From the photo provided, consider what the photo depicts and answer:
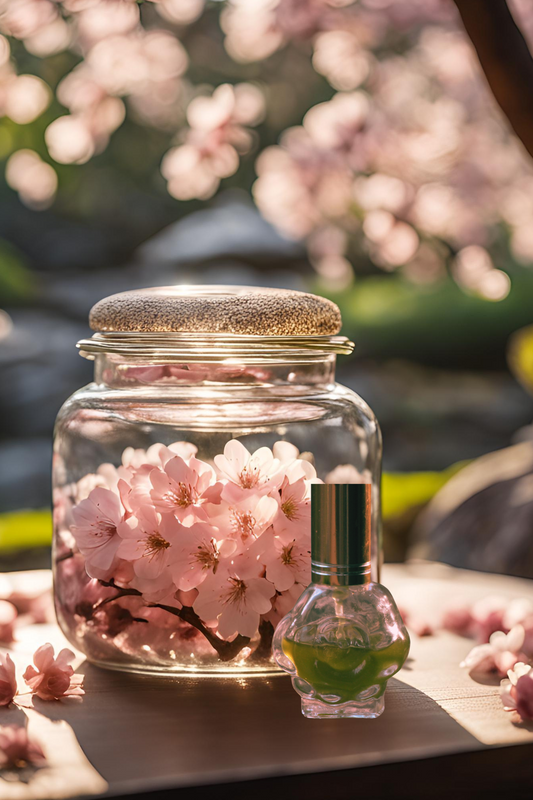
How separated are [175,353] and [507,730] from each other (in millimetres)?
376

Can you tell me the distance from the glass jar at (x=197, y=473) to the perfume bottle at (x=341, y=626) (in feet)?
0.18

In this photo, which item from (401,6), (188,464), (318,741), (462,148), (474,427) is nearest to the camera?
(318,741)

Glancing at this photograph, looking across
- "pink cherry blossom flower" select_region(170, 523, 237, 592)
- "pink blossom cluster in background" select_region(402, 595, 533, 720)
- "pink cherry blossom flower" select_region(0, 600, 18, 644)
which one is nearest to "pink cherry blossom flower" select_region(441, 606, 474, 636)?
"pink blossom cluster in background" select_region(402, 595, 533, 720)

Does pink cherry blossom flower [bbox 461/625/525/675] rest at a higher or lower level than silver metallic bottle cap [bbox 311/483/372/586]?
lower

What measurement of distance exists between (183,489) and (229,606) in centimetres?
10

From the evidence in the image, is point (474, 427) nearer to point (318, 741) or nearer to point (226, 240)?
point (226, 240)

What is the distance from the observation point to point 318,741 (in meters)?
0.50

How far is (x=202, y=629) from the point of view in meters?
0.60

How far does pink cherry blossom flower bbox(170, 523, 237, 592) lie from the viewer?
1.92 ft

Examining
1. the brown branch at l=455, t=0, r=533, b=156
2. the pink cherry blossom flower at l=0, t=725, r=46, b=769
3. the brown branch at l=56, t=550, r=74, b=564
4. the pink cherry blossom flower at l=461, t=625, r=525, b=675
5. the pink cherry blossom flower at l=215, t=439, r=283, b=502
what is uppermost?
the brown branch at l=455, t=0, r=533, b=156

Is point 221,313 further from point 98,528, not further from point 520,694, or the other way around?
point 520,694

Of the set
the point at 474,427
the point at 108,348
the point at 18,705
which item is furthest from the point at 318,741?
the point at 474,427

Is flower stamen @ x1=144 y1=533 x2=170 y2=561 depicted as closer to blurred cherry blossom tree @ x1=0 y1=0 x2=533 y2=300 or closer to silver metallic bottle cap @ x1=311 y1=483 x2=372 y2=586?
silver metallic bottle cap @ x1=311 y1=483 x2=372 y2=586

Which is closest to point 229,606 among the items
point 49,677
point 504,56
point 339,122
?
point 49,677
